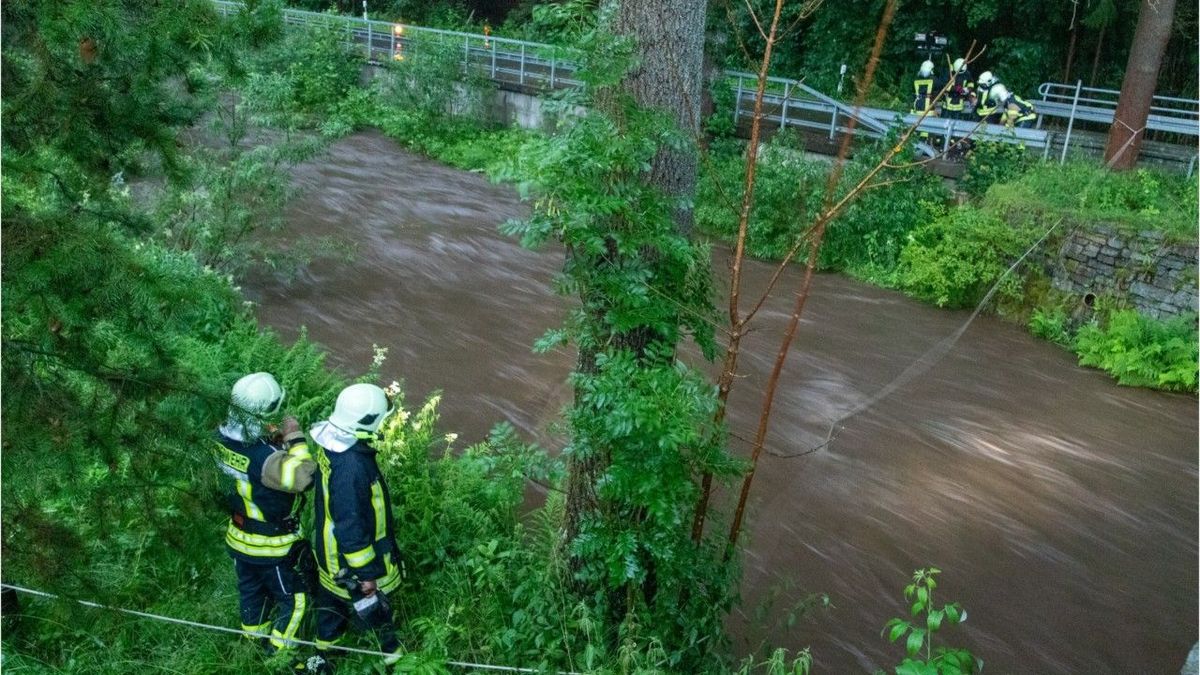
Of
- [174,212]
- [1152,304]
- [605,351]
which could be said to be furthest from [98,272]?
[1152,304]

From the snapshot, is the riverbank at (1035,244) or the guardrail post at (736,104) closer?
the riverbank at (1035,244)

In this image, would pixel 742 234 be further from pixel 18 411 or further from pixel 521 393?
pixel 521 393

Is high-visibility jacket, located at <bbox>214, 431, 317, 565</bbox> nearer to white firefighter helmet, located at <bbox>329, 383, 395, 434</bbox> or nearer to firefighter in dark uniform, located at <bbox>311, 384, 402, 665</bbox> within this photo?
firefighter in dark uniform, located at <bbox>311, 384, 402, 665</bbox>

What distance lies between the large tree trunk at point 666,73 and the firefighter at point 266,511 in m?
1.47

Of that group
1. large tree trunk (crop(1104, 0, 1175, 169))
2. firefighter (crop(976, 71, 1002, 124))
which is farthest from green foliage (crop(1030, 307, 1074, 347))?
firefighter (crop(976, 71, 1002, 124))

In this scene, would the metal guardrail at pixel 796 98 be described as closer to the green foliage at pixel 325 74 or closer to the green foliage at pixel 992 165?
the green foliage at pixel 992 165

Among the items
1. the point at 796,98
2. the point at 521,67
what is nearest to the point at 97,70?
the point at 796,98

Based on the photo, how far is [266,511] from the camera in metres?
5.12

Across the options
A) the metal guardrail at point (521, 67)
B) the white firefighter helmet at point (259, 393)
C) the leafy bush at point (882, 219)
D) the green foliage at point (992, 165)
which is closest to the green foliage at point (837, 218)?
the leafy bush at point (882, 219)

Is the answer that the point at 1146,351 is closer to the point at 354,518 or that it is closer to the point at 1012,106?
the point at 1012,106

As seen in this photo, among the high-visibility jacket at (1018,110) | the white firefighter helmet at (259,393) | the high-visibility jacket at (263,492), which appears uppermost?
the high-visibility jacket at (1018,110)

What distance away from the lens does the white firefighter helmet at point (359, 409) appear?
15.4ft

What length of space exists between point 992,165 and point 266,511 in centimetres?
1155

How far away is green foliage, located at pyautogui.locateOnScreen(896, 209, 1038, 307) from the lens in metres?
12.9
